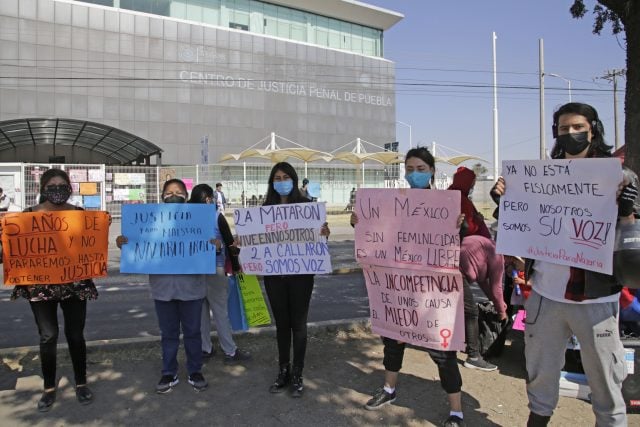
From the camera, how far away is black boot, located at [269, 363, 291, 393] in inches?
165

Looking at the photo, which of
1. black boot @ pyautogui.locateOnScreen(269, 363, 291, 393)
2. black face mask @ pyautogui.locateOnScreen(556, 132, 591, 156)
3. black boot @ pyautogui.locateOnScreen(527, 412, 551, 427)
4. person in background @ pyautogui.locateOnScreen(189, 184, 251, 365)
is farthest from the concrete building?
black boot @ pyautogui.locateOnScreen(527, 412, 551, 427)

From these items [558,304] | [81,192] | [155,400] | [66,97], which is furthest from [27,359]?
[66,97]

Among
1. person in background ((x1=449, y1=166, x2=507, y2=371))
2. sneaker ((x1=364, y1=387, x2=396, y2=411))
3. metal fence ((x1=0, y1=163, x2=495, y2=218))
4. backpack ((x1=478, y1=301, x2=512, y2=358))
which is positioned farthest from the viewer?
metal fence ((x1=0, y1=163, x2=495, y2=218))

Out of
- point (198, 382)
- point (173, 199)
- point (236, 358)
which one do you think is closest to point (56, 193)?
point (173, 199)

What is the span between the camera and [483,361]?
4668mm

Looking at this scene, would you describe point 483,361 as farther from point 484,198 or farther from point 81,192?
point 484,198

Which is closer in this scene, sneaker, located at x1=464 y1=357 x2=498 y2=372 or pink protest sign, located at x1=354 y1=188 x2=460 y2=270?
pink protest sign, located at x1=354 y1=188 x2=460 y2=270

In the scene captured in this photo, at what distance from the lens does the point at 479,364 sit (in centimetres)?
462

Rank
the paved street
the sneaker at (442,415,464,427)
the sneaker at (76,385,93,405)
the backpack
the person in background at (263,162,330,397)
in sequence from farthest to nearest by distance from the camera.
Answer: the paved street
the backpack
the person in background at (263,162,330,397)
the sneaker at (76,385,93,405)
the sneaker at (442,415,464,427)

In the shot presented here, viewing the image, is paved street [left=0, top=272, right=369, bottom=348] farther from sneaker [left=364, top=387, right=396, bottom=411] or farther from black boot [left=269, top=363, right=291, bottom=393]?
sneaker [left=364, top=387, right=396, bottom=411]

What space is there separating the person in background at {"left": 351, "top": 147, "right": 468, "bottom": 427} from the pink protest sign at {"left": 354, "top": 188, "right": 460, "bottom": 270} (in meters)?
0.11

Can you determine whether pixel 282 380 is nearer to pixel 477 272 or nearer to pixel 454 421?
pixel 454 421

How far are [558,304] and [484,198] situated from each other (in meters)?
30.7

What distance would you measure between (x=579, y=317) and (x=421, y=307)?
1.14m
